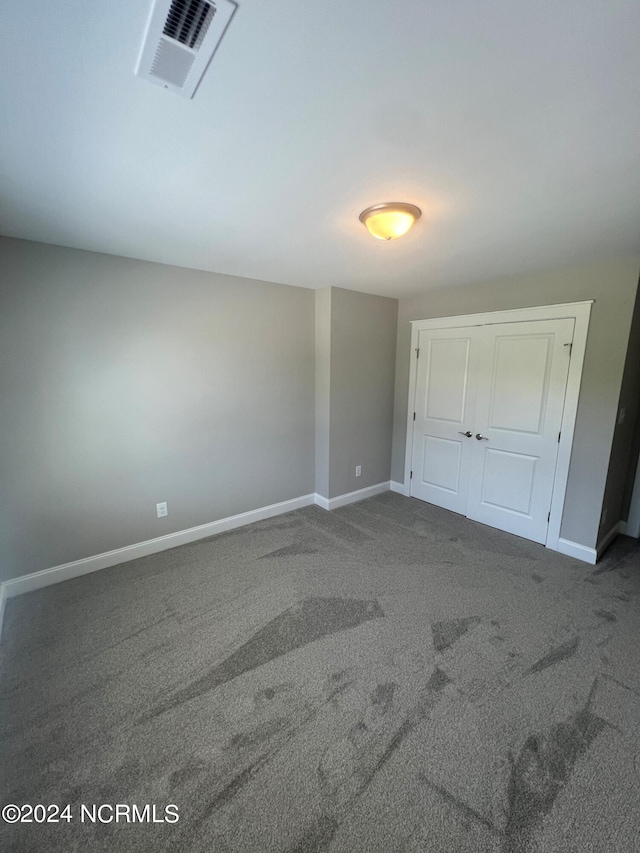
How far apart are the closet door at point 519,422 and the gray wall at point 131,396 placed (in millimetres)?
1842

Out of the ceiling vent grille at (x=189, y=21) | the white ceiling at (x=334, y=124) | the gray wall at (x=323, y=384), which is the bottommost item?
the gray wall at (x=323, y=384)

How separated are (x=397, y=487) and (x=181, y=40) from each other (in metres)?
4.10

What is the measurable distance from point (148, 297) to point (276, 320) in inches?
44.9

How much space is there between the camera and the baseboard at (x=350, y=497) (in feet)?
12.6

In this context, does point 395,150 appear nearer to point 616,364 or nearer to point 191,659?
point 616,364

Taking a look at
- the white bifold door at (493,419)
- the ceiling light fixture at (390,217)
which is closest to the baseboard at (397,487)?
the white bifold door at (493,419)

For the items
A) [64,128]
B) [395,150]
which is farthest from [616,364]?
[64,128]

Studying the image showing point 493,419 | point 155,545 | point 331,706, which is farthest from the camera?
point 493,419

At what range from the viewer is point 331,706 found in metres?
1.63

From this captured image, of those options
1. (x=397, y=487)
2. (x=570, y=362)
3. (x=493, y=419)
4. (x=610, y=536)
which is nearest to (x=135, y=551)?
(x=397, y=487)

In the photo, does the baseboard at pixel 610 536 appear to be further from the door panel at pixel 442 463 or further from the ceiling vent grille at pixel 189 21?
the ceiling vent grille at pixel 189 21

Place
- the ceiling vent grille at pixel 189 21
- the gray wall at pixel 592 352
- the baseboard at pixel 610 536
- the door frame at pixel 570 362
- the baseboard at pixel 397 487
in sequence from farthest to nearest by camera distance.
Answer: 1. the baseboard at pixel 397 487
2. the baseboard at pixel 610 536
3. the door frame at pixel 570 362
4. the gray wall at pixel 592 352
5. the ceiling vent grille at pixel 189 21

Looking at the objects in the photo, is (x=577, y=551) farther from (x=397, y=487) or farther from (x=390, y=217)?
(x=390, y=217)

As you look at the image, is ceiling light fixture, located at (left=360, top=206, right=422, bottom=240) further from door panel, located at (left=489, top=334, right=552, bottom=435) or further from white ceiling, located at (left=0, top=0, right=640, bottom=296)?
door panel, located at (left=489, top=334, right=552, bottom=435)
